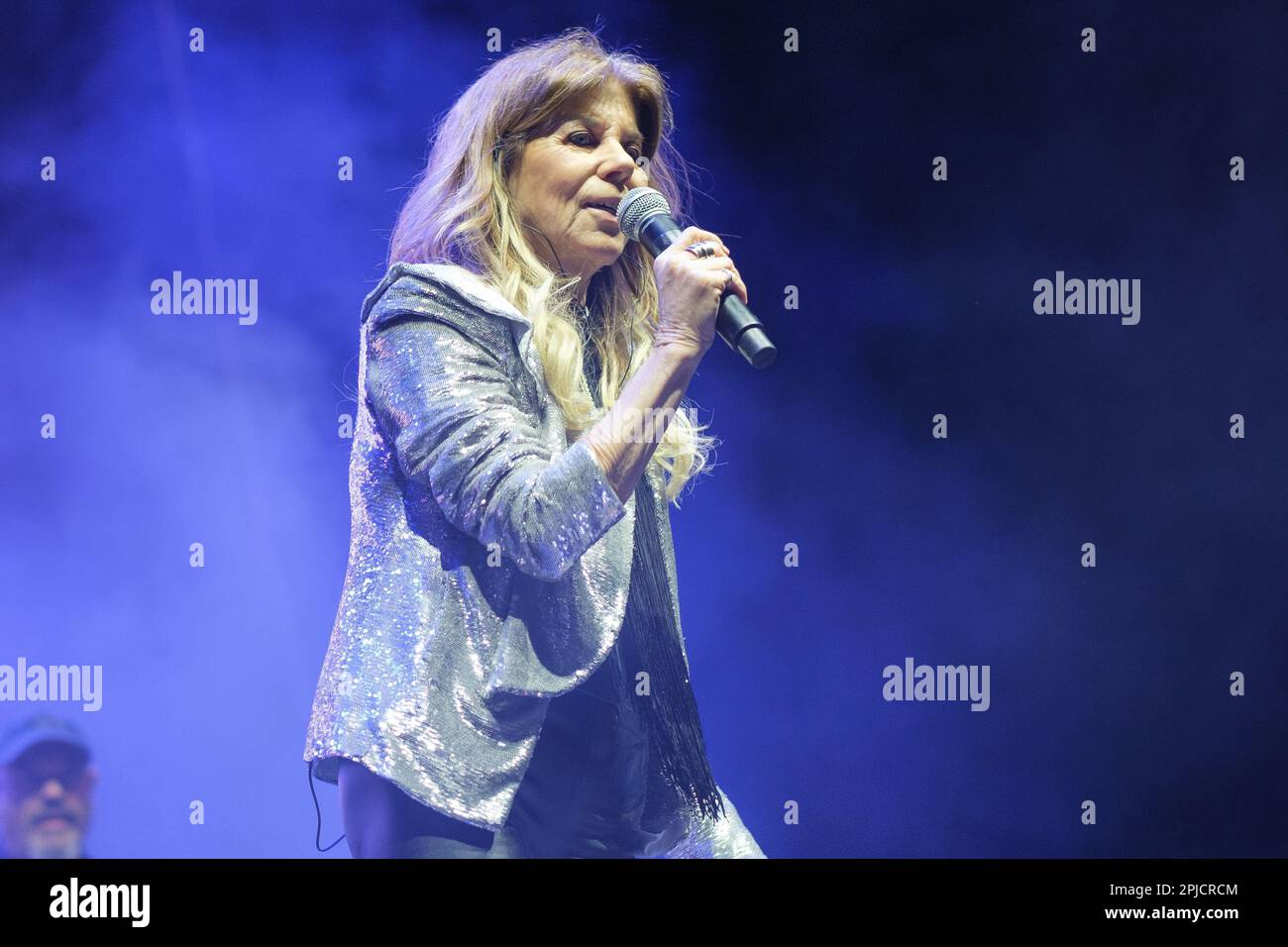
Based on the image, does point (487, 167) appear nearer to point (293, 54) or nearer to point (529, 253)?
point (529, 253)

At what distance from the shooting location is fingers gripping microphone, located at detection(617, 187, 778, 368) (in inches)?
Result: 71.9

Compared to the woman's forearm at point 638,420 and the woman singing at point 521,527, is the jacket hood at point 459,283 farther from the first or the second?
the woman's forearm at point 638,420

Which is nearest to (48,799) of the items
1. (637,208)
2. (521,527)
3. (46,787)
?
(46,787)

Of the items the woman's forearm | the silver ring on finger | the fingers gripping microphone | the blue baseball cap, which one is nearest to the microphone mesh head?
the fingers gripping microphone

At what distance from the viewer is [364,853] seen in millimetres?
1917

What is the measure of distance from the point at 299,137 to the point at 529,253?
0.71 meters

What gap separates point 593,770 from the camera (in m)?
2.03

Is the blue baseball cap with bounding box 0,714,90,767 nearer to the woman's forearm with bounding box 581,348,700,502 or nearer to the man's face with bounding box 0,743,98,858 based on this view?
the man's face with bounding box 0,743,98,858

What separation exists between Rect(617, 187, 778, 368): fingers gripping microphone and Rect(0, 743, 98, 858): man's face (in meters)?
1.31

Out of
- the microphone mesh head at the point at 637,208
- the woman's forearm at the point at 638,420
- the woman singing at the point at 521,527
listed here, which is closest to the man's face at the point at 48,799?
the woman singing at the point at 521,527

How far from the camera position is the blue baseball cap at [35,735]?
2482 mm

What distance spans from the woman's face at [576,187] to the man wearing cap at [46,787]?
46.4 inches

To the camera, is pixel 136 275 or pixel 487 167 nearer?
pixel 487 167
